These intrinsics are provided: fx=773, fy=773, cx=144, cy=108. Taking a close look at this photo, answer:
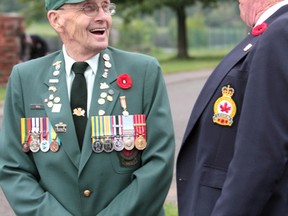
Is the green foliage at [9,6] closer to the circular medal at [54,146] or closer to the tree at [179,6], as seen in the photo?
the tree at [179,6]

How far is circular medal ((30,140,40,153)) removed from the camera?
10.8ft

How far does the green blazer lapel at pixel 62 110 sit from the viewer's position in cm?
324

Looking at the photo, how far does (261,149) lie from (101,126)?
0.99m

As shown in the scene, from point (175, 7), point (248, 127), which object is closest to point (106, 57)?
point (248, 127)

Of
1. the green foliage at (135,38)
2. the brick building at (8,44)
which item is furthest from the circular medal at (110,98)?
the green foliage at (135,38)

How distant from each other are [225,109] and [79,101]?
0.84 metres

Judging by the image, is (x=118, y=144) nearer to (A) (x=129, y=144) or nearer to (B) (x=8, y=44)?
(A) (x=129, y=144)

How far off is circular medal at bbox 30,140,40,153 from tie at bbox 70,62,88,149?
7.0 inches

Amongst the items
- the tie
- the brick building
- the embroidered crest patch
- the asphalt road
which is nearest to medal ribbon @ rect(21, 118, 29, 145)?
the tie

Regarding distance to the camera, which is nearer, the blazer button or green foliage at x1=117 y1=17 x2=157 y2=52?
the blazer button

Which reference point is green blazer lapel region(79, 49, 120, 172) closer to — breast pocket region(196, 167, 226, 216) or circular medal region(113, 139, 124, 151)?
circular medal region(113, 139, 124, 151)

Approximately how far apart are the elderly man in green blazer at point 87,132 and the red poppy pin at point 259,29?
66cm

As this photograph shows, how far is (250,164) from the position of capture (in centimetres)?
246

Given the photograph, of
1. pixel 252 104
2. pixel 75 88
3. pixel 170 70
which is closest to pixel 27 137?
pixel 75 88
